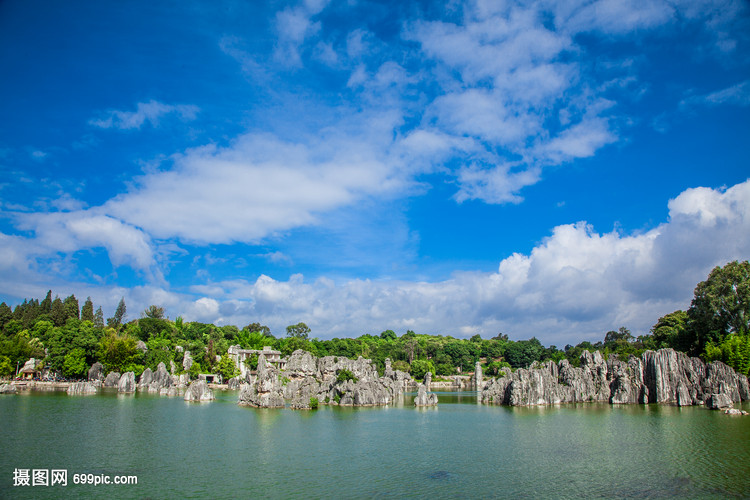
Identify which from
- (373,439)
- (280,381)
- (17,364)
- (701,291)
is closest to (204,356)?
(17,364)

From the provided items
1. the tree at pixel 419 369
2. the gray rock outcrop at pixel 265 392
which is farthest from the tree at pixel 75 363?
the tree at pixel 419 369

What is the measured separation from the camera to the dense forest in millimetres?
61000

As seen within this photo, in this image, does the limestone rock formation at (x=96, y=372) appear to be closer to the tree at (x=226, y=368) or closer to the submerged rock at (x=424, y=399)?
the tree at (x=226, y=368)

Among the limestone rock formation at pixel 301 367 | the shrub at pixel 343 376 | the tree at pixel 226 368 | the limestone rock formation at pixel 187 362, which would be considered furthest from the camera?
the tree at pixel 226 368

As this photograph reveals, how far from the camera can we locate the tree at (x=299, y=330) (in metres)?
130

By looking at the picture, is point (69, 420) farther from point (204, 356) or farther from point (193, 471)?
point (204, 356)

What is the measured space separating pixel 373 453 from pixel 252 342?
96.5 meters

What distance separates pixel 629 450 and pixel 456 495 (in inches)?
650

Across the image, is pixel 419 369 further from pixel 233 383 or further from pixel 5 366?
pixel 5 366

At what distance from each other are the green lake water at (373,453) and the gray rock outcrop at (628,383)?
11937mm

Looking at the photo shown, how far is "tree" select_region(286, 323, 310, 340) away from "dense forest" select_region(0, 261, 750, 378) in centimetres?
30

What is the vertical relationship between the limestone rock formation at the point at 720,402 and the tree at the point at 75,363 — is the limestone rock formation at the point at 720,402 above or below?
below

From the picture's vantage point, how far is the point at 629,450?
30000 millimetres

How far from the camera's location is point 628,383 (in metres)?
59.9
